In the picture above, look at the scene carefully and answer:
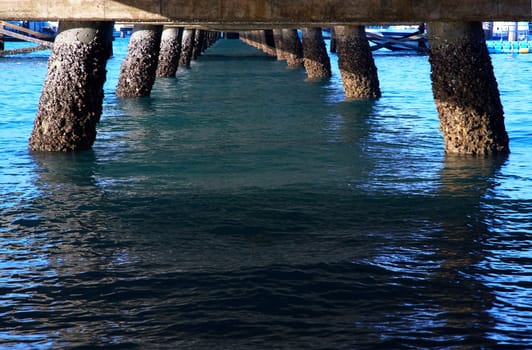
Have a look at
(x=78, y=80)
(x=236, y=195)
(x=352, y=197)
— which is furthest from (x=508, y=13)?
(x=78, y=80)

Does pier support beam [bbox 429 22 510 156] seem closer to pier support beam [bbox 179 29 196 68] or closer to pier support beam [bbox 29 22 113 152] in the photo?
pier support beam [bbox 29 22 113 152]

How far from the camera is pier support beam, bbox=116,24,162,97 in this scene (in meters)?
23.8

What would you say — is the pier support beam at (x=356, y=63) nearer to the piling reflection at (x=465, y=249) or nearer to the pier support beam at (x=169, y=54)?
the pier support beam at (x=169, y=54)

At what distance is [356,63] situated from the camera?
75.9 feet

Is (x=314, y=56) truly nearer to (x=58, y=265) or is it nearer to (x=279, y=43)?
(x=279, y=43)

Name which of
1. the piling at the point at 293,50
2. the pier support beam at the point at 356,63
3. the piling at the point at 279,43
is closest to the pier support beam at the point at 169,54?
the piling at the point at 293,50

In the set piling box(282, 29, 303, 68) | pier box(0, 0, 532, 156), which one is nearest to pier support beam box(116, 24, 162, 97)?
pier box(0, 0, 532, 156)

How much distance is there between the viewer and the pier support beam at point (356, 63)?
23.1 meters

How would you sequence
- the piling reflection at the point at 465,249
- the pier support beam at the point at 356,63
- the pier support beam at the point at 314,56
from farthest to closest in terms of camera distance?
the pier support beam at the point at 314,56 < the pier support beam at the point at 356,63 < the piling reflection at the point at 465,249

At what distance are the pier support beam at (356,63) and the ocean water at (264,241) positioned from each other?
5860mm

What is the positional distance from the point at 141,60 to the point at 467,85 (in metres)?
12.4

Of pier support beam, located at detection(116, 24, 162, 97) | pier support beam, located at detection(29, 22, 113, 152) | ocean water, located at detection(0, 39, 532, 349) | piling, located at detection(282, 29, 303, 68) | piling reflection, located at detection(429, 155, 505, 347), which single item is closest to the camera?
ocean water, located at detection(0, 39, 532, 349)

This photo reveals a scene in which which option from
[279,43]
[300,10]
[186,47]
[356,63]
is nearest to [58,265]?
[300,10]

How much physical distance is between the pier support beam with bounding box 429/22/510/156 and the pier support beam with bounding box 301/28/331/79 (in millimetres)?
17601
